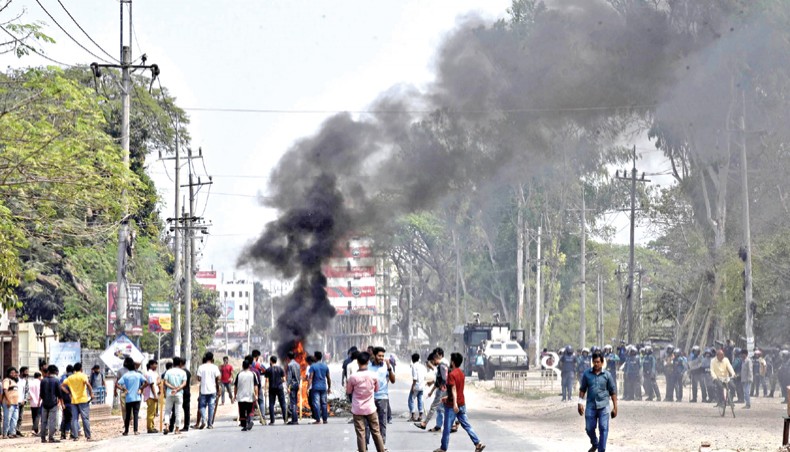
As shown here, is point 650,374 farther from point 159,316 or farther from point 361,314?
point 361,314

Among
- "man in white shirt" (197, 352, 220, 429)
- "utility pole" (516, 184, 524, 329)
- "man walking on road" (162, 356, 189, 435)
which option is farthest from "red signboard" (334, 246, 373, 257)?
"utility pole" (516, 184, 524, 329)

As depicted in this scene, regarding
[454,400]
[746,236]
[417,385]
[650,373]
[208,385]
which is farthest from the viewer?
[650,373]

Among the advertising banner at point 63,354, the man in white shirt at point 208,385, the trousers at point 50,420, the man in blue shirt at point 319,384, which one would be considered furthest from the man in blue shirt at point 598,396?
the advertising banner at point 63,354

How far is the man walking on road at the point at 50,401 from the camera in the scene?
26.5 m

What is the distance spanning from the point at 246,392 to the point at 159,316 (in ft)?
86.2

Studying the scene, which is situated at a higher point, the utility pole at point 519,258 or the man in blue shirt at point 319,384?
the utility pole at point 519,258

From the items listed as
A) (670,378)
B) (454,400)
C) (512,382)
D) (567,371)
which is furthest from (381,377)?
(512,382)

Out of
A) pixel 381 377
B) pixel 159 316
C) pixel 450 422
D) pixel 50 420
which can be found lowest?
pixel 50 420

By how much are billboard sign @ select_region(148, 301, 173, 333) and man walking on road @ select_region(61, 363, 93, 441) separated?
77.8ft

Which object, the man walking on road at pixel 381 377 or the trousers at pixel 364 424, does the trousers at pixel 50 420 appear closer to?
the man walking on road at pixel 381 377

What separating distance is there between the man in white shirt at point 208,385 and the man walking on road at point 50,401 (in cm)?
313

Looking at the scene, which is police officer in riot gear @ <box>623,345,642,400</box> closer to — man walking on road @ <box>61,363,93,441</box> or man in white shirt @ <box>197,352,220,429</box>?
man in white shirt @ <box>197,352,220,429</box>

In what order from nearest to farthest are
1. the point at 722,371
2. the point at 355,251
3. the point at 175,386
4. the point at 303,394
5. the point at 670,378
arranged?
the point at 175,386
the point at 722,371
the point at 303,394
the point at 670,378
the point at 355,251

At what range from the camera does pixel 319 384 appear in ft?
88.4
